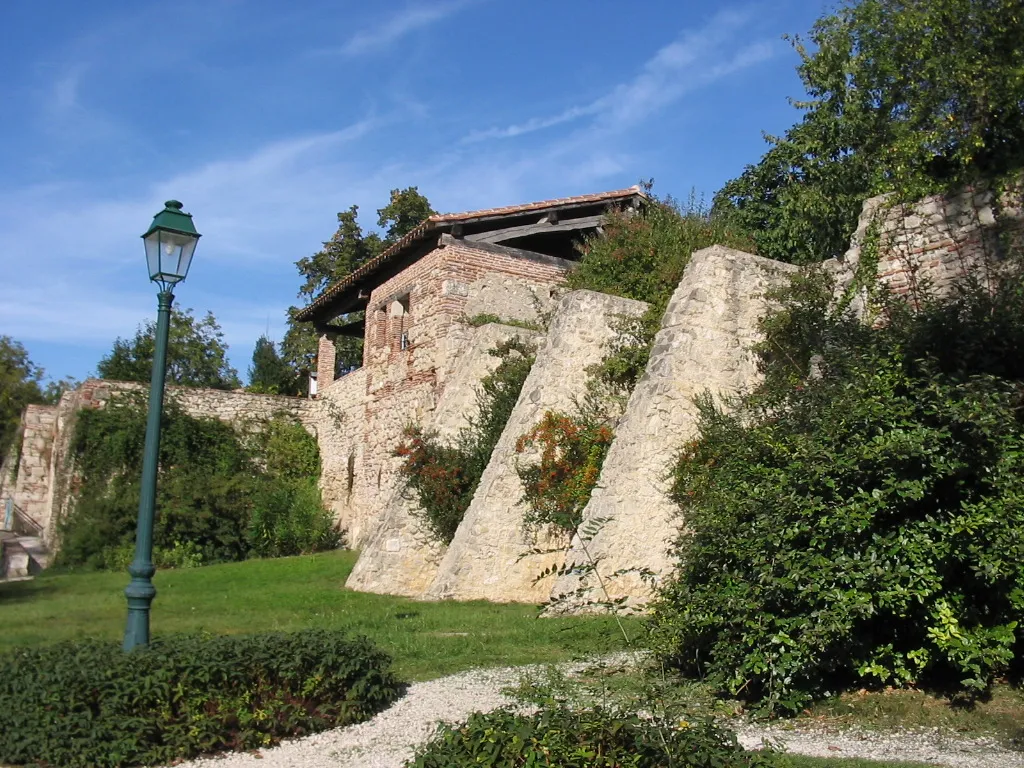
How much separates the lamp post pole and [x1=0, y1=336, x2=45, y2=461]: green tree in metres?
33.4

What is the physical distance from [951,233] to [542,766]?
6.89m

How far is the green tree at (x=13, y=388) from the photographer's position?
121 feet

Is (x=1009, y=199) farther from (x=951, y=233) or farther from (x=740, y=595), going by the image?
(x=740, y=595)

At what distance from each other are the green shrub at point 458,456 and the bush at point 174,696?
666cm

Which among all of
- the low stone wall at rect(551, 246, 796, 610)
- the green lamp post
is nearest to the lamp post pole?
the green lamp post

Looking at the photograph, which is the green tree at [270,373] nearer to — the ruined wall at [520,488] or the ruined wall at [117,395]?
the ruined wall at [117,395]

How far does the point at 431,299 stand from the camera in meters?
16.8

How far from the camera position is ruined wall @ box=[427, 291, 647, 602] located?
35.7 feet

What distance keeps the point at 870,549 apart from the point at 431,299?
1231 cm

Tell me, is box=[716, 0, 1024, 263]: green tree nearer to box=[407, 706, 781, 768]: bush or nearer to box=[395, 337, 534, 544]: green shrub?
box=[395, 337, 534, 544]: green shrub

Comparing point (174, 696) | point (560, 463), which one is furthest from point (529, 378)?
point (174, 696)

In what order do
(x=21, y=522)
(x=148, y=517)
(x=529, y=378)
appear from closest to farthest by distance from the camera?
(x=148, y=517) < (x=529, y=378) < (x=21, y=522)

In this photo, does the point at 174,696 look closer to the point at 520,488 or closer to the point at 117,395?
the point at 520,488

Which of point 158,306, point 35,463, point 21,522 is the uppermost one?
point 158,306
